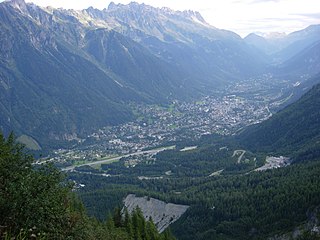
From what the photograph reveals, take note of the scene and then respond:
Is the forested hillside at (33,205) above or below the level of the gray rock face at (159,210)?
above

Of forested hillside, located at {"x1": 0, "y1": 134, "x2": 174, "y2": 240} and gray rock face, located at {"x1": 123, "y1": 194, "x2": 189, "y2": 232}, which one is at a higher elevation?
forested hillside, located at {"x1": 0, "y1": 134, "x2": 174, "y2": 240}

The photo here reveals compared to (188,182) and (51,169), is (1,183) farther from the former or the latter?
(188,182)

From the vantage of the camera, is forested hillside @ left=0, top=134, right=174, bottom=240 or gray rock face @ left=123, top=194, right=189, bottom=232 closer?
forested hillside @ left=0, top=134, right=174, bottom=240

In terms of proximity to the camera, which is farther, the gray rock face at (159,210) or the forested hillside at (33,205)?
the gray rock face at (159,210)

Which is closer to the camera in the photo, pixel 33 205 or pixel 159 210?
pixel 33 205

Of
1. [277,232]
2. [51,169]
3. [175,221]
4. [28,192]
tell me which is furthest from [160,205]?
[28,192]

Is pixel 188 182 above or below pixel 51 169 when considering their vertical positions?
below

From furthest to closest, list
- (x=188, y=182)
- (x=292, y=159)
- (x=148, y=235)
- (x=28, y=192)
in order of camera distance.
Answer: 1. (x=292, y=159)
2. (x=188, y=182)
3. (x=148, y=235)
4. (x=28, y=192)

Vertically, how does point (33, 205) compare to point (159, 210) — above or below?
above
